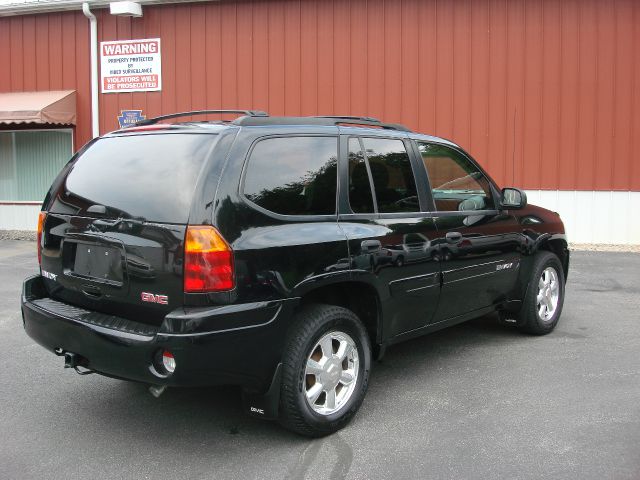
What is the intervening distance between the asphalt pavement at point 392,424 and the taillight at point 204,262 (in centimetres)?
98

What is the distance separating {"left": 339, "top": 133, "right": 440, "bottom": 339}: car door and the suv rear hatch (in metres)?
1.01

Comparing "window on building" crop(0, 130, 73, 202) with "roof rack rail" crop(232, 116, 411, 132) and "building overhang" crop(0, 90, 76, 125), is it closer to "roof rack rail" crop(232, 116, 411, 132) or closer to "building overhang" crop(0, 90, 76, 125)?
"building overhang" crop(0, 90, 76, 125)

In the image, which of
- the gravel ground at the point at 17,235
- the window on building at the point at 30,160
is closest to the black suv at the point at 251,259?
the gravel ground at the point at 17,235

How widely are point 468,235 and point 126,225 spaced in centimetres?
252

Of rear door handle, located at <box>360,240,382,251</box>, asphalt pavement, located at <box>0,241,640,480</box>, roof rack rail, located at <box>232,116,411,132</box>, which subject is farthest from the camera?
rear door handle, located at <box>360,240,382,251</box>

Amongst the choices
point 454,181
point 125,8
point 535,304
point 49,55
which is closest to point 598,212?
point 535,304

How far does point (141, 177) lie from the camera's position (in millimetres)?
3480

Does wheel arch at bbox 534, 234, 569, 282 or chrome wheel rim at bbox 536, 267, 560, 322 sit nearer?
wheel arch at bbox 534, 234, 569, 282

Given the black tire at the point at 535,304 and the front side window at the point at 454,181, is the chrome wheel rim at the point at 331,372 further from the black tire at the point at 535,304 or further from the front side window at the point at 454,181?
the black tire at the point at 535,304

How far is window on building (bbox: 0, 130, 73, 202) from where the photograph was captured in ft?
45.7

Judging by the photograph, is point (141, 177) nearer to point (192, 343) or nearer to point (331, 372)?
point (192, 343)

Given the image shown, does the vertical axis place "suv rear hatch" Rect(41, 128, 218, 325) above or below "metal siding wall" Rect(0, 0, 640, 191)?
below

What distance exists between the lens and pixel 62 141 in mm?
13914

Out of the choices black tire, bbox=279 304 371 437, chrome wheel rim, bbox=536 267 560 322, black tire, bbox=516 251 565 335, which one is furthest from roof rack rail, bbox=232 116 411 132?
chrome wheel rim, bbox=536 267 560 322
